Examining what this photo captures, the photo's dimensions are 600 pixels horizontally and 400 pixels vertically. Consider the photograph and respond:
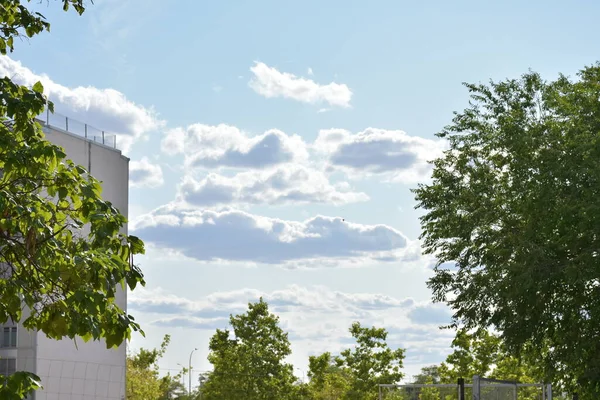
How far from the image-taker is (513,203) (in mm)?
31797

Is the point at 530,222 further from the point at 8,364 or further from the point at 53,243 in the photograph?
the point at 8,364

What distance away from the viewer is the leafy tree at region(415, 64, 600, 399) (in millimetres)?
28953

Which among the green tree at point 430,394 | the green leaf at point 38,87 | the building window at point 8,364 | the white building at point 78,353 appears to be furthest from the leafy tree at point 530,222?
the building window at point 8,364

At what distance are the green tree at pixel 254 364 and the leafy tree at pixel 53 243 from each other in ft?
209

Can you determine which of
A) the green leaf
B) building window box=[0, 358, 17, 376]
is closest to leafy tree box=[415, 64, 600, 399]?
the green leaf

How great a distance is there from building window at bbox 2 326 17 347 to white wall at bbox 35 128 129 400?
6.63 ft

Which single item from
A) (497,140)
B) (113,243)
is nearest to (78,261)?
(113,243)

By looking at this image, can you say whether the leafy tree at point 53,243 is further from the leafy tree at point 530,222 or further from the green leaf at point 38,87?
the leafy tree at point 530,222

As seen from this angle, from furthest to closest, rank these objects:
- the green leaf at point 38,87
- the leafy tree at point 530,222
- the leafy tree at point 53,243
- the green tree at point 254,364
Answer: the green tree at point 254,364 → the leafy tree at point 530,222 → the green leaf at point 38,87 → the leafy tree at point 53,243

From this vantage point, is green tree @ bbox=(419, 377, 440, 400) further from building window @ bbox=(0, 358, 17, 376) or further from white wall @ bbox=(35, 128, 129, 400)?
building window @ bbox=(0, 358, 17, 376)

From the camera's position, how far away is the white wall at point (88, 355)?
65.6 meters

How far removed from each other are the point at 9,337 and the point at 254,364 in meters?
17.8

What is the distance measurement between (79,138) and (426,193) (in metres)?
40.1

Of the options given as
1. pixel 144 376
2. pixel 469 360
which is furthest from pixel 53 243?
pixel 144 376
